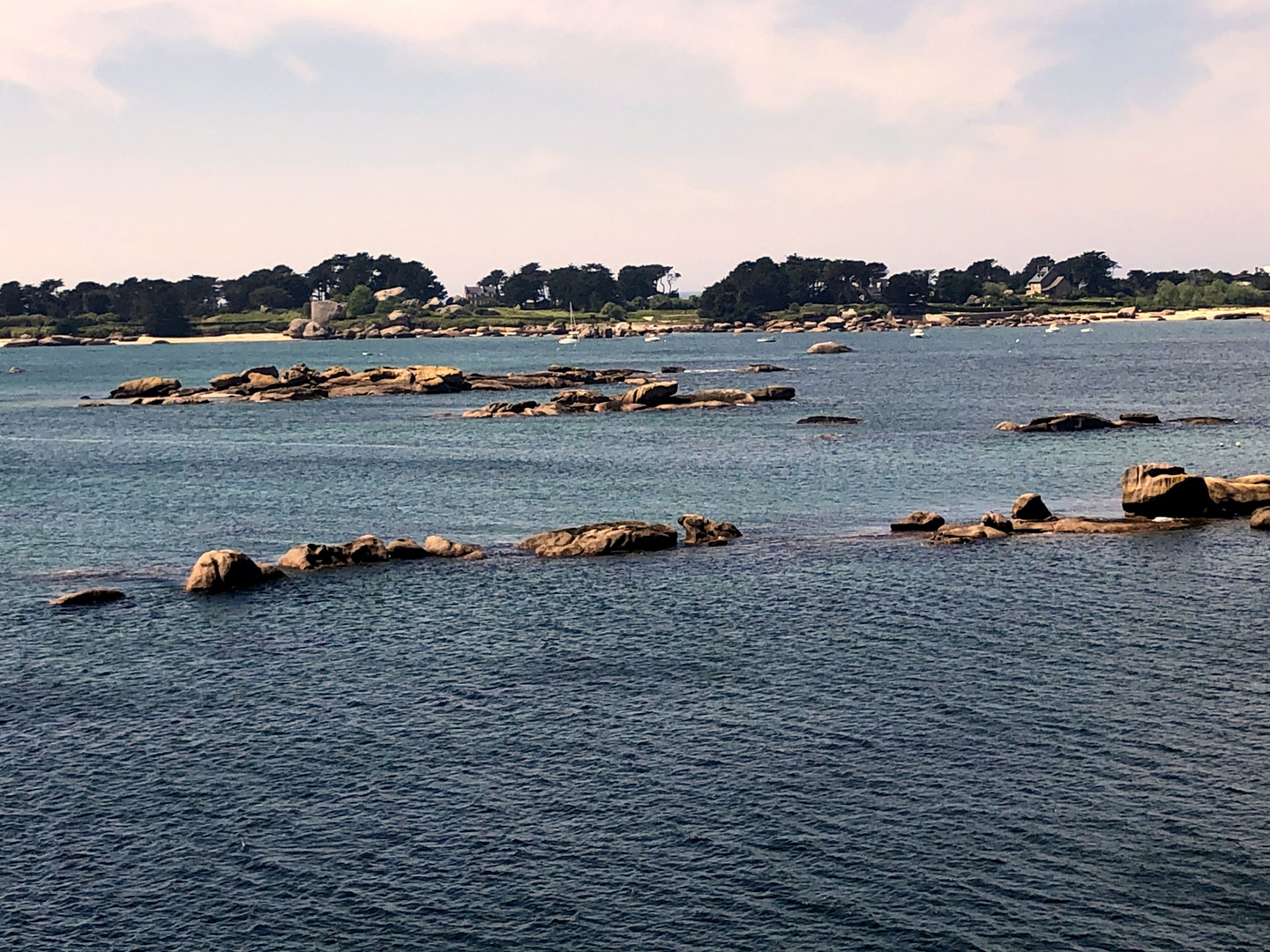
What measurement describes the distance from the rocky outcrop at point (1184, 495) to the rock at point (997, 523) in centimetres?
987

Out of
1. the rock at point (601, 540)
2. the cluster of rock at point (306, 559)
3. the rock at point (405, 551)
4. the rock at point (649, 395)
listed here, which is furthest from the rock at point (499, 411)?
the rock at point (405, 551)

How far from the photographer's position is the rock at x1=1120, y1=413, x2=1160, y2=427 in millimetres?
147125

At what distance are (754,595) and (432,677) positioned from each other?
19.8 metres

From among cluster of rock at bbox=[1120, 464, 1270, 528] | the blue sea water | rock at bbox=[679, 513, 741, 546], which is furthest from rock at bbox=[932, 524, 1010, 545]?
rock at bbox=[679, 513, 741, 546]

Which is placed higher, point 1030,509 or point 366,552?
point 1030,509

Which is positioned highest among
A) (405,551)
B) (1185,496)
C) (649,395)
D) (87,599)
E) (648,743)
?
(649,395)

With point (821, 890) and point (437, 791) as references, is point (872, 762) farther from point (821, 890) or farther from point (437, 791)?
point (437, 791)

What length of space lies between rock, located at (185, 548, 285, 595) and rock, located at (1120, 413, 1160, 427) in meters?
102

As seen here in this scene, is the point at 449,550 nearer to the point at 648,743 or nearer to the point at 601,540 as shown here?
the point at 601,540

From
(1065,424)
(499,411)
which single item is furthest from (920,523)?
(499,411)

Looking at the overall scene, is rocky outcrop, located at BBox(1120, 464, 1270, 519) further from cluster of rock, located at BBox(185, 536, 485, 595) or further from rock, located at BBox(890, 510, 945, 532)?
cluster of rock, located at BBox(185, 536, 485, 595)

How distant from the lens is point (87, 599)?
73.4 metres

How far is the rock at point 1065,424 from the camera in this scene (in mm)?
141750

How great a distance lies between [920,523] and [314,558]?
122 feet
